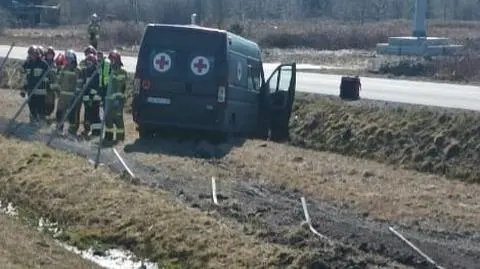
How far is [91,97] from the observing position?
987 inches

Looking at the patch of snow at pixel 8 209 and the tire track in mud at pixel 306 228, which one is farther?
the patch of snow at pixel 8 209

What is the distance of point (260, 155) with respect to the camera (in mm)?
21938

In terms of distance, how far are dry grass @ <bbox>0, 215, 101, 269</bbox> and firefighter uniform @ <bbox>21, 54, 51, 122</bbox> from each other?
11.2 metres

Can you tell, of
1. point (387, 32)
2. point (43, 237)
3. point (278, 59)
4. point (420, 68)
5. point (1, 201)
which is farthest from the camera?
point (387, 32)

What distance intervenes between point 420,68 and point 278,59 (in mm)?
9994

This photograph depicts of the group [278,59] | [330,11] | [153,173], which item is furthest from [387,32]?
[153,173]

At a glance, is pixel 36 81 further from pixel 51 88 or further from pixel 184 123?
pixel 184 123

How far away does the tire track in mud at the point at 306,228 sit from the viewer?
13703 mm

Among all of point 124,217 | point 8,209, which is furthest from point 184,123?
point 124,217

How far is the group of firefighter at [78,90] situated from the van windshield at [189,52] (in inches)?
39.2

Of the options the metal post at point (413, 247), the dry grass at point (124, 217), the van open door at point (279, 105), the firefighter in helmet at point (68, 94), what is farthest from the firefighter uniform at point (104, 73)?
the metal post at point (413, 247)

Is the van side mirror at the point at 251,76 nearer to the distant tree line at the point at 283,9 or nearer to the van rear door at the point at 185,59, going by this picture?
the van rear door at the point at 185,59

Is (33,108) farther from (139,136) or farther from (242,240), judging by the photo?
(242,240)

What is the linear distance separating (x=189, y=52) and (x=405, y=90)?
484 inches
